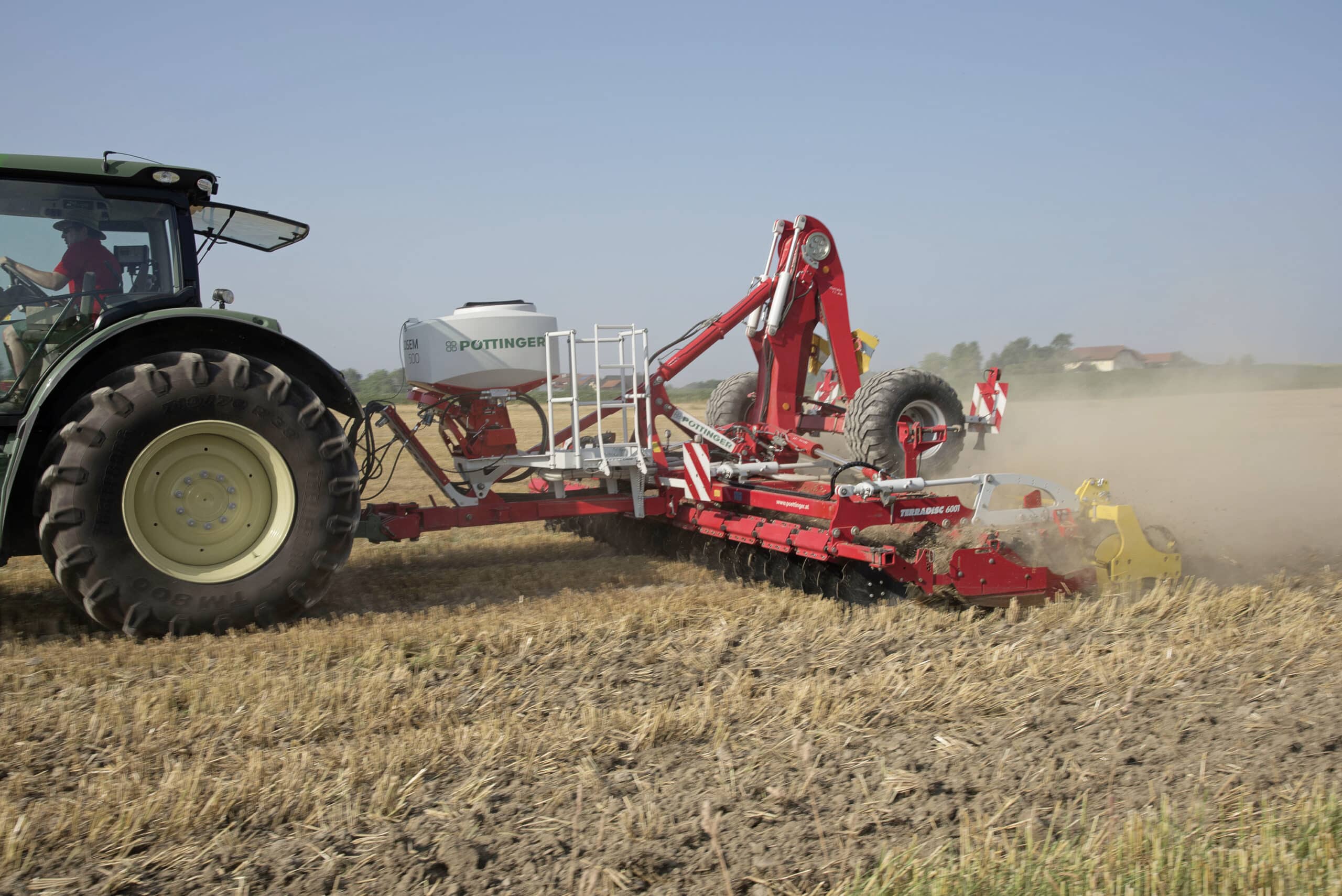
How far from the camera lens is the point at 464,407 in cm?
680

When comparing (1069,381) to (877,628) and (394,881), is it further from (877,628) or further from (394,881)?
(394,881)

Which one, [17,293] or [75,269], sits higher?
[75,269]

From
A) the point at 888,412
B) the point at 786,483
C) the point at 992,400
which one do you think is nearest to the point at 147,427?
the point at 786,483

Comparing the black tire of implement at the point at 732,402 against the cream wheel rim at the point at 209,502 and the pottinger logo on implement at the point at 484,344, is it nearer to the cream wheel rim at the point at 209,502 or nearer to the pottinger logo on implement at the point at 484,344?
the pottinger logo on implement at the point at 484,344

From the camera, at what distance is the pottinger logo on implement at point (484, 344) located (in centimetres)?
643

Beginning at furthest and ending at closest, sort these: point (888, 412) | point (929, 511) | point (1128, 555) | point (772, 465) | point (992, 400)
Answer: point (992, 400) < point (888, 412) < point (772, 465) < point (929, 511) < point (1128, 555)

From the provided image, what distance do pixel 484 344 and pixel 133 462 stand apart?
94.1 inches

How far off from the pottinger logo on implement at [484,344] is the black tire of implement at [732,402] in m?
3.09

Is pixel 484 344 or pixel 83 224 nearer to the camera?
pixel 83 224

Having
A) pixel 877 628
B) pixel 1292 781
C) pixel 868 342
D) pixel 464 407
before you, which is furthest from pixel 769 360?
pixel 1292 781

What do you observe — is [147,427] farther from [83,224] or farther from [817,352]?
[817,352]

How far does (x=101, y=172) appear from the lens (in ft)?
15.8

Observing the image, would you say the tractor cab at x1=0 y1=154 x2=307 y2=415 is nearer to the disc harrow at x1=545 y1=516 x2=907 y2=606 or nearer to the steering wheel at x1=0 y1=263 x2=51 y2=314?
the steering wheel at x1=0 y1=263 x2=51 y2=314

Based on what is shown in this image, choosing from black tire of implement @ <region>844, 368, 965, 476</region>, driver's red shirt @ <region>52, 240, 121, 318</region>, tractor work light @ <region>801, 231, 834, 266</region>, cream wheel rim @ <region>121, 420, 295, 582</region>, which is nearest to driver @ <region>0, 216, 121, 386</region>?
driver's red shirt @ <region>52, 240, 121, 318</region>
